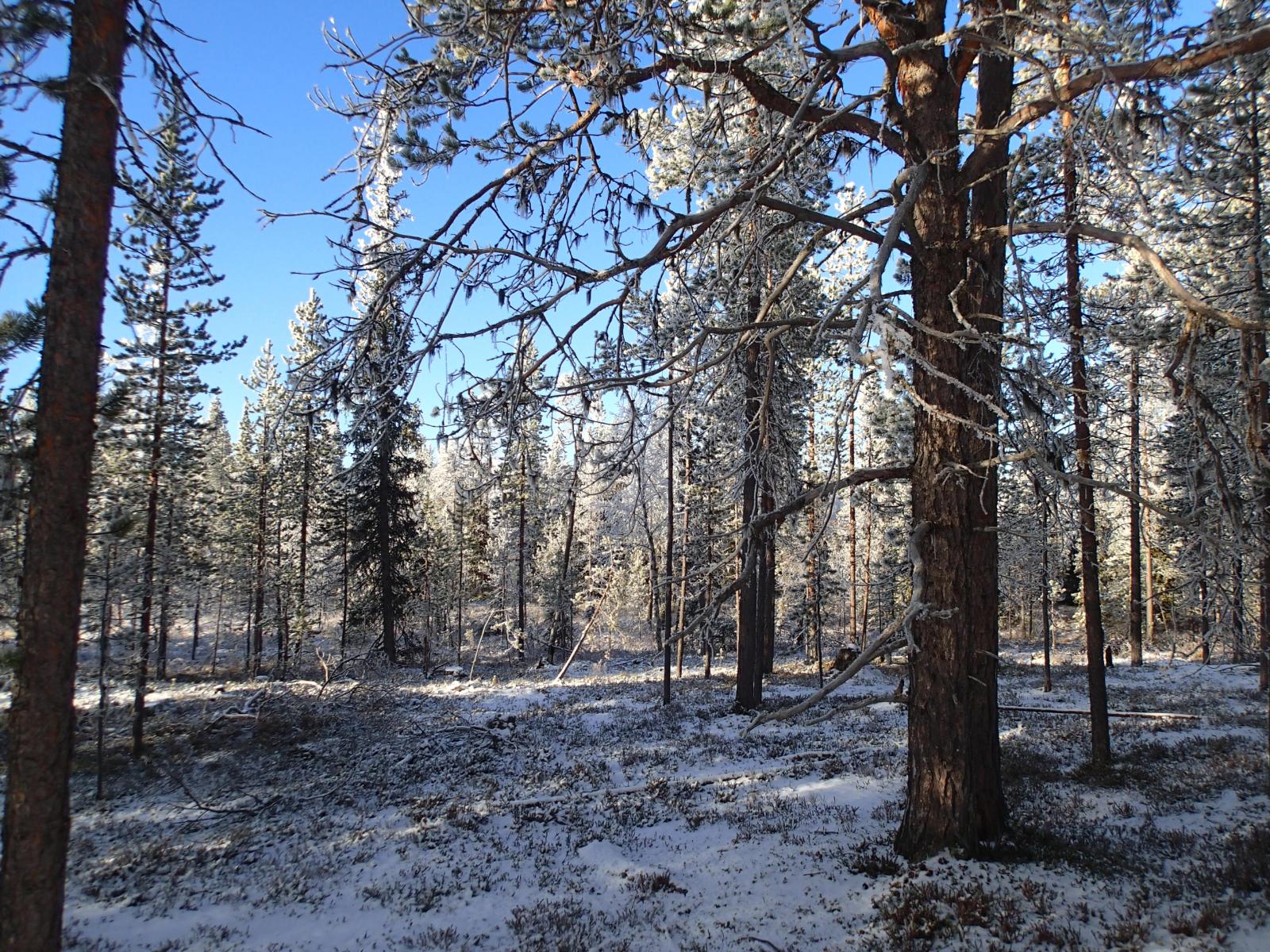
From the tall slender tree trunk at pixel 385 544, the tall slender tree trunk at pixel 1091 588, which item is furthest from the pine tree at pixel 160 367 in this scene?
the tall slender tree trunk at pixel 1091 588

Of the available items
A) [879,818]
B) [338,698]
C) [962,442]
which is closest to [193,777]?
[338,698]

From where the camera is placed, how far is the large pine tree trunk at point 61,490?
407cm

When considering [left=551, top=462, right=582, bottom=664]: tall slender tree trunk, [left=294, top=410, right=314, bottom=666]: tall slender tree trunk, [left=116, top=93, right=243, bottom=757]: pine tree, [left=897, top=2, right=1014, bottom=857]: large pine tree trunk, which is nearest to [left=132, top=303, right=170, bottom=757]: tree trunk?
[left=116, top=93, right=243, bottom=757]: pine tree

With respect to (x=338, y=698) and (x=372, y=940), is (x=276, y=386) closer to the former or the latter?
(x=338, y=698)

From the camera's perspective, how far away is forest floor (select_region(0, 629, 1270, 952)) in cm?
562

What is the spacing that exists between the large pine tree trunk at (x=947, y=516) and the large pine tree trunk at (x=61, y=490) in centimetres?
616

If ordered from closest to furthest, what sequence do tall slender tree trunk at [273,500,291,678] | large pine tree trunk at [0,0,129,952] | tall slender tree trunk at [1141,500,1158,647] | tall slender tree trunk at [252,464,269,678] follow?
1. large pine tree trunk at [0,0,129,952]
2. tall slender tree trunk at [252,464,269,678]
3. tall slender tree trunk at [273,500,291,678]
4. tall slender tree trunk at [1141,500,1158,647]

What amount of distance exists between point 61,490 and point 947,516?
6659mm

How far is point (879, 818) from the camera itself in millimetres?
8539

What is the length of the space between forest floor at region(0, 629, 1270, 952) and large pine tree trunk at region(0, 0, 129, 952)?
14.8 ft

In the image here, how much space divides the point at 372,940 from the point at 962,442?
8452mm

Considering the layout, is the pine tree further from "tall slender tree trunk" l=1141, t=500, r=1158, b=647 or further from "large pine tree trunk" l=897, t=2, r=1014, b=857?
"tall slender tree trunk" l=1141, t=500, r=1158, b=647

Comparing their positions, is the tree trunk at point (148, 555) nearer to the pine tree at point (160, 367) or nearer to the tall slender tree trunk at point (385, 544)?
the pine tree at point (160, 367)

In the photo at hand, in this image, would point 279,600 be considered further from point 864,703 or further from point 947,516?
point 947,516
